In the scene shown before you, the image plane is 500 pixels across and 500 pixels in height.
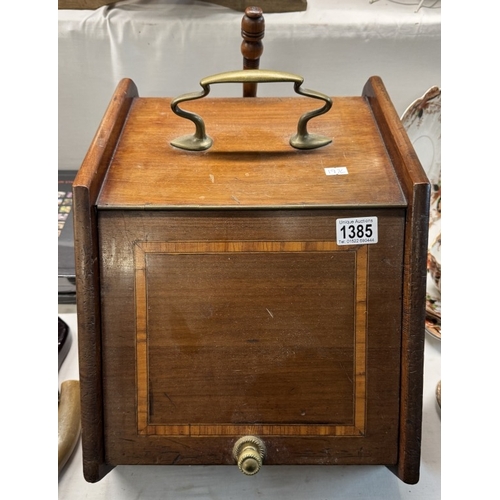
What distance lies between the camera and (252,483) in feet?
3.59

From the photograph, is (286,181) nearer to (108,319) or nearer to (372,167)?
(372,167)

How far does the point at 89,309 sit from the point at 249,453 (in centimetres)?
29

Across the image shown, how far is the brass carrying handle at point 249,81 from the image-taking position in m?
1.01

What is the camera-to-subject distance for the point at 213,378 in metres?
0.97

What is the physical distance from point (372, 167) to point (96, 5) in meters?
0.78

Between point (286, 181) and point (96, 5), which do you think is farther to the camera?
point (96, 5)

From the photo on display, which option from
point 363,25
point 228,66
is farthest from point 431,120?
point 228,66

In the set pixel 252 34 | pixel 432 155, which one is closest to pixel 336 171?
pixel 252 34

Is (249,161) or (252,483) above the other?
(249,161)

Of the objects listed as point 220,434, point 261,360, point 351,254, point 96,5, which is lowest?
point 220,434

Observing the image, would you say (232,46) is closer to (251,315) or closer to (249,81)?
(249,81)

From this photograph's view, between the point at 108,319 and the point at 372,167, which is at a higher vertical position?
the point at 372,167

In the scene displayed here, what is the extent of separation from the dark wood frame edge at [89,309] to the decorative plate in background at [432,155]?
68 centimetres

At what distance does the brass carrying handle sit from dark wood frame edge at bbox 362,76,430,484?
0.14m
